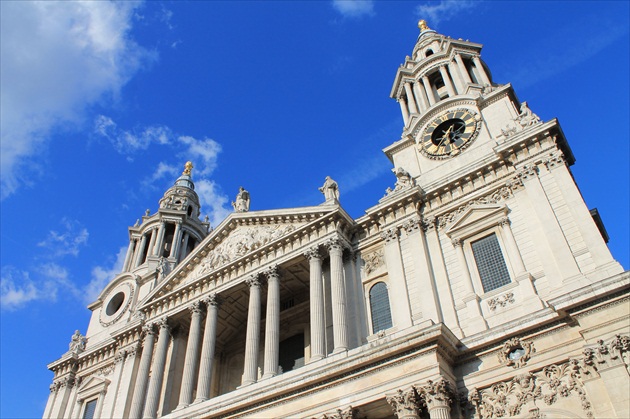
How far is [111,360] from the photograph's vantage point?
33.9 metres

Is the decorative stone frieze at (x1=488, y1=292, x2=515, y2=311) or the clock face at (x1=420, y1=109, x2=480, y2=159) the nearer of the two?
the decorative stone frieze at (x1=488, y1=292, x2=515, y2=311)

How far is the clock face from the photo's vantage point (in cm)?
2784

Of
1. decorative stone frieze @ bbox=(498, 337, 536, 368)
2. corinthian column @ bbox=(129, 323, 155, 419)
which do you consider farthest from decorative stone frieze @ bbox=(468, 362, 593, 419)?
corinthian column @ bbox=(129, 323, 155, 419)

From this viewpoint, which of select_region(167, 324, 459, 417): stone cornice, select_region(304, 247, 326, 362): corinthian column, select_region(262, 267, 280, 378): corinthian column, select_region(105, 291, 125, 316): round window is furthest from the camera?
select_region(105, 291, 125, 316): round window

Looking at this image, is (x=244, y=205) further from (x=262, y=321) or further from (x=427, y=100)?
(x=427, y=100)

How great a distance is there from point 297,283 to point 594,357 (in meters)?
15.7

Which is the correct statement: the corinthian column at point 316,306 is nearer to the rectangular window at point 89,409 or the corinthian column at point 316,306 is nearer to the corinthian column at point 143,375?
the corinthian column at point 143,375

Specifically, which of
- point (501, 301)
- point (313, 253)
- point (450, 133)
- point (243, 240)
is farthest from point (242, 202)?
point (501, 301)

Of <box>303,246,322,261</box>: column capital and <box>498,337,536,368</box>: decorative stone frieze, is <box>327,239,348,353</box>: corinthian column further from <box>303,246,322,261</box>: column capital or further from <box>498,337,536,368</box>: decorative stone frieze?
<box>498,337,536,368</box>: decorative stone frieze

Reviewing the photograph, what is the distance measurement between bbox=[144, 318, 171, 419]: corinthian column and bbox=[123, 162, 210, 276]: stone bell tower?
10226 millimetres

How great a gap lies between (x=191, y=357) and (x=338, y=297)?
8.67 metres

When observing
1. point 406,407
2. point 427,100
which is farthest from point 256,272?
point 427,100

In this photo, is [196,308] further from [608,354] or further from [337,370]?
[608,354]

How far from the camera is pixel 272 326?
82.5 ft
